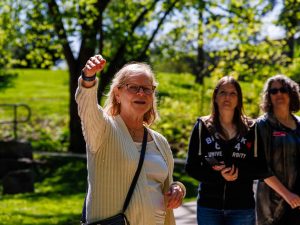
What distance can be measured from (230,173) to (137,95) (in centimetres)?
117

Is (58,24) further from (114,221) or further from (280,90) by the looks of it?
(114,221)

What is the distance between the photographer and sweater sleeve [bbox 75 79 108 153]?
3.15 meters

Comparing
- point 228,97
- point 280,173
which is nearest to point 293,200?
point 280,173

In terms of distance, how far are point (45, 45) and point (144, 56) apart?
2618 millimetres

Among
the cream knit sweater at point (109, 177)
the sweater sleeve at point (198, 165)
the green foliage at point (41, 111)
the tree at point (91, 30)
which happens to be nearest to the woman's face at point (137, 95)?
the cream knit sweater at point (109, 177)

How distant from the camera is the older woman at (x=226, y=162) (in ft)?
14.7

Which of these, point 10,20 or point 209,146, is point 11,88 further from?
point 209,146

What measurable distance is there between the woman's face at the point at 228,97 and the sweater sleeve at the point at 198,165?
0.23 m

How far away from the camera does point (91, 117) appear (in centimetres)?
319

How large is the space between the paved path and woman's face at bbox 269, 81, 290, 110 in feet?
10.0

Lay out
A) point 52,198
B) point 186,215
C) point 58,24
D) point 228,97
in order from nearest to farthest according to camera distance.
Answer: point 228,97 → point 186,215 → point 52,198 → point 58,24

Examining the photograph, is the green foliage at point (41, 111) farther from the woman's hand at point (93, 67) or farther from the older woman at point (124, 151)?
the woman's hand at point (93, 67)

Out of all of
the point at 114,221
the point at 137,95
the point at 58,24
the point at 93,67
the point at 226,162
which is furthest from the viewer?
the point at 58,24

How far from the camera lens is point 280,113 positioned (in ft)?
17.2
